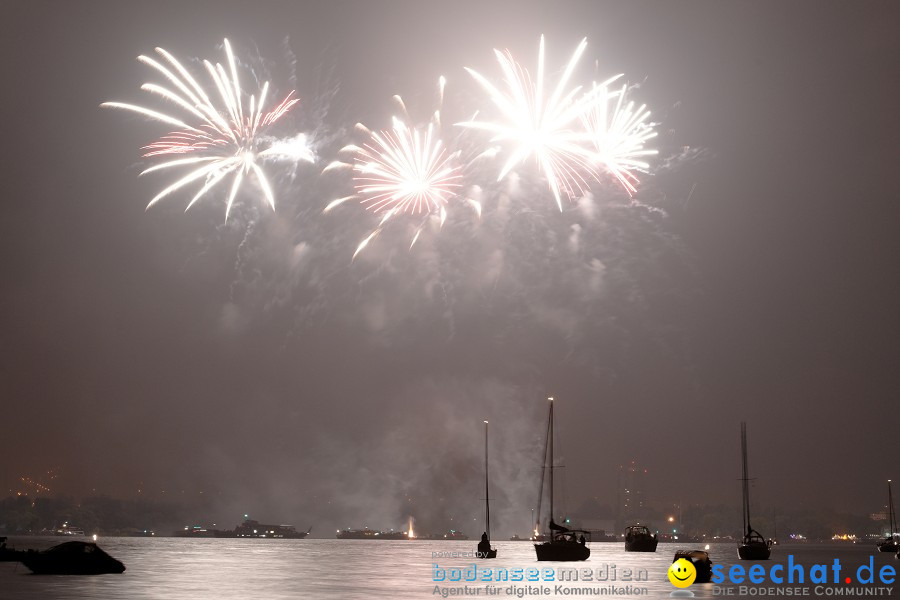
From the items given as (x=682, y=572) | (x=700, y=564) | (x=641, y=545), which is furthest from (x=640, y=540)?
(x=682, y=572)

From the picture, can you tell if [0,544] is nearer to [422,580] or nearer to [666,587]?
[422,580]

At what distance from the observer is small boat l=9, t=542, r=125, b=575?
71.6m

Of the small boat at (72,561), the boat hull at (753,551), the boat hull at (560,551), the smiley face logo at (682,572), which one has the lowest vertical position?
the small boat at (72,561)

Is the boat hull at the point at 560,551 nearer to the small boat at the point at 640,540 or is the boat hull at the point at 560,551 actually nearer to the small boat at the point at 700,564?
the small boat at the point at 700,564

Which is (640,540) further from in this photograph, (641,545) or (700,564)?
(700,564)

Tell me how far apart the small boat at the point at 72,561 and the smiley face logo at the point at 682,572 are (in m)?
41.7

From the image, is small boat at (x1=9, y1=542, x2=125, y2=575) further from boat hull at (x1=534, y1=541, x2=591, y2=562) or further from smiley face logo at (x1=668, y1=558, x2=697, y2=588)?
boat hull at (x1=534, y1=541, x2=591, y2=562)

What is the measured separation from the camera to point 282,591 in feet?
177

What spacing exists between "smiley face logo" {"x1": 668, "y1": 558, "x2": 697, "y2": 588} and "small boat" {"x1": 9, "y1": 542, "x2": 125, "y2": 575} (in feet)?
137

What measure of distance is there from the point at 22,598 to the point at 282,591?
1357 cm

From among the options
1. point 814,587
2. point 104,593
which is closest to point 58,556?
point 104,593

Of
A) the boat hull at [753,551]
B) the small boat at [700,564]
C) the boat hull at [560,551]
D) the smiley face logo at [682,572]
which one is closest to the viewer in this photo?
the smiley face logo at [682,572]

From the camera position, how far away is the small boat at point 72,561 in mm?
71625

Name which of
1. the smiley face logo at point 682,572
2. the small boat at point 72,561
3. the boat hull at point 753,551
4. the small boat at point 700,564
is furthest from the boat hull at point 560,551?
the small boat at point 72,561
